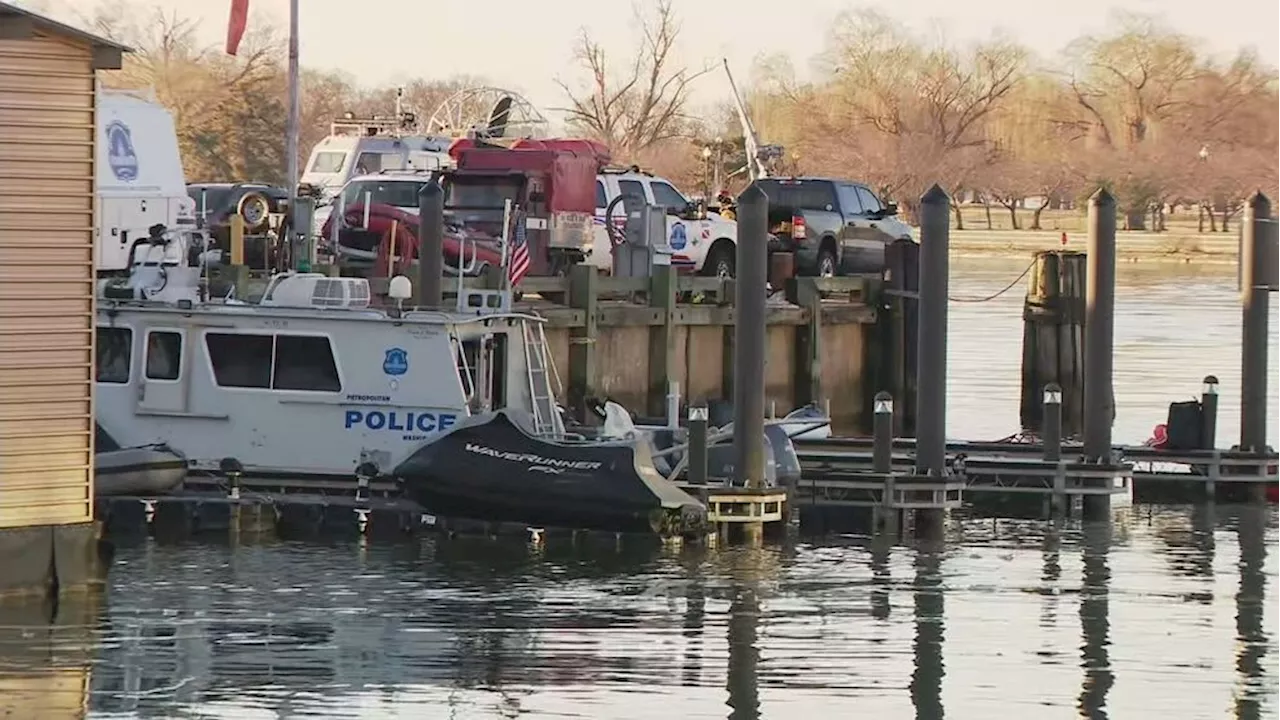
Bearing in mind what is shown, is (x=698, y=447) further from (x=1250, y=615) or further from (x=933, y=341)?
(x=1250, y=615)

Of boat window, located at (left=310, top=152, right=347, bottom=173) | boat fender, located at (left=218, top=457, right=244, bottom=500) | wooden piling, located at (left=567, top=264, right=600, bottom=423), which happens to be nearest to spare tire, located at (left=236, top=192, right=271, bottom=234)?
wooden piling, located at (left=567, top=264, right=600, bottom=423)

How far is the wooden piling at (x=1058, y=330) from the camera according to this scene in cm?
3434

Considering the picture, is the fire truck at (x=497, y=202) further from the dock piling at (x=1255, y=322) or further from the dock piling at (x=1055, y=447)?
the dock piling at (x=1255, y=322)

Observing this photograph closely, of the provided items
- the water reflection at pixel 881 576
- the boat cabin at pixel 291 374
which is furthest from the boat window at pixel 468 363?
→ the water reflection at pixel 881 576

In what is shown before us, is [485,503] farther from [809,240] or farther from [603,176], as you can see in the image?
[809,240]

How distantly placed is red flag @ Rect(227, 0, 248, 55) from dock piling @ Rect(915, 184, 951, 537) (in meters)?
16.2

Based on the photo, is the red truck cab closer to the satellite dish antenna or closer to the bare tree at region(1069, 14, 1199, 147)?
the satellite dish antenna

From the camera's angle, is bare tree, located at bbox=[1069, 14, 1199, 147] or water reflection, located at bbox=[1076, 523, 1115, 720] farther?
bare tree, located at bbox=[1069, 14, 1199, 147]

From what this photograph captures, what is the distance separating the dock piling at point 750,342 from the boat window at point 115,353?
17.2 ft

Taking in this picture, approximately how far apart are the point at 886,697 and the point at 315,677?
357 cm

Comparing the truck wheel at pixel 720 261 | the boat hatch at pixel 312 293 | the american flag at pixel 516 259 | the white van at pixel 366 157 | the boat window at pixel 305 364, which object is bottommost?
the boat window at pixel 305 364

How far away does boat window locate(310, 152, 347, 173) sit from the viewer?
42094 millimetres

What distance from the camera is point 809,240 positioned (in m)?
40.4

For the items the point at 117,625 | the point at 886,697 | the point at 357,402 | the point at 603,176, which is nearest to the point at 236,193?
the point at 603,176
